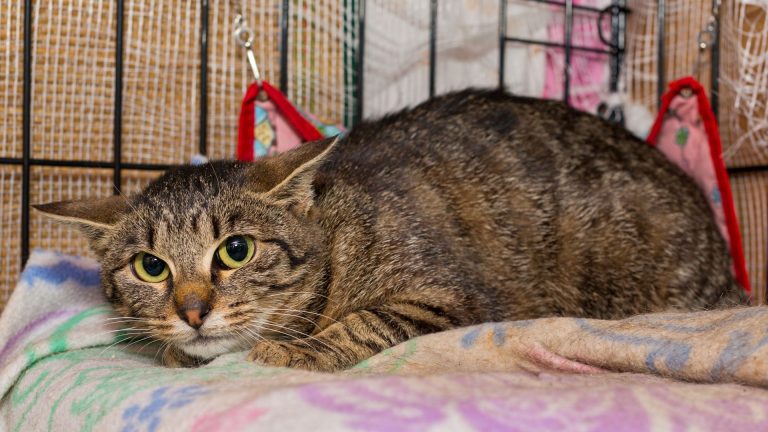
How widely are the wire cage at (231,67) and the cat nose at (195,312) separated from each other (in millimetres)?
1070

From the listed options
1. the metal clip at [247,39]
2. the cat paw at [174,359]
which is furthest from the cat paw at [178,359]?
the metal clip at [247,39]

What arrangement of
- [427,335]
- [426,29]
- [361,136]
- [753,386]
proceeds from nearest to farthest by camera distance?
1. [753,386]
2. [427,335]
3. [361,136]
4. [426,29]

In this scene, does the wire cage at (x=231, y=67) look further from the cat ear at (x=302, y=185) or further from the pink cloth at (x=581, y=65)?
the cat ear at (x=302, y=185)

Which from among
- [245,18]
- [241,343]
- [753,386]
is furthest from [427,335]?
[245,18]

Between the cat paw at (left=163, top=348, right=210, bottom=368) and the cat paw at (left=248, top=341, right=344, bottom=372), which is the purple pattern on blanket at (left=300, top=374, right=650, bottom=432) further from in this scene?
the cat paw at (left=163, top=348, right=210, bottom=368)

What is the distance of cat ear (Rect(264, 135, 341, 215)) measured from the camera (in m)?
1.49

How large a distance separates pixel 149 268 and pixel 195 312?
0.75 ft

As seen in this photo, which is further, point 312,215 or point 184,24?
point 184,24

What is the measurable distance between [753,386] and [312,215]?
0.97 meters

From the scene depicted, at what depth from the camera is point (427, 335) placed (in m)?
1.42

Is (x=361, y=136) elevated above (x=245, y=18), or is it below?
below

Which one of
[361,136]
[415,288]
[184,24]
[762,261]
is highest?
[184,24]

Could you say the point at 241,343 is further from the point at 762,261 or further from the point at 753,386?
the point at 762,261

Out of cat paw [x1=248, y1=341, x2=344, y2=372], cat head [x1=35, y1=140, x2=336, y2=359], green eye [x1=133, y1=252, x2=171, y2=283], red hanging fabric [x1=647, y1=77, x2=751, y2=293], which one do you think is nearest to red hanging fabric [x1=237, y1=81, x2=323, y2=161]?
cat head [x1=35, y1=140, x2=336, y2=359]
